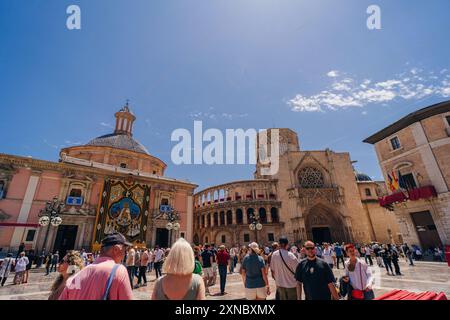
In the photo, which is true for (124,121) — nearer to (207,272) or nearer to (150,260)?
(150,260)

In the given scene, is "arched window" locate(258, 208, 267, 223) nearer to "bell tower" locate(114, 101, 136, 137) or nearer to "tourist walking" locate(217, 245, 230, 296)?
"bell tower" locate(114, 101, 136, 137)

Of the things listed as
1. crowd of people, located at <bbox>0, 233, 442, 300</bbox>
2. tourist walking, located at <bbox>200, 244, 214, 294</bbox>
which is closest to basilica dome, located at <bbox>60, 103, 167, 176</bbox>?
tourist walking, located at <bbox>200, 244, 214, 294</bbox>

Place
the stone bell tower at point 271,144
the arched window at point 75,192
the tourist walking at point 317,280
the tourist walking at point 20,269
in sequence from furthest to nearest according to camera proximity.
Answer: the stone bell tower at point 271,144 < the arched window at point 75,192 < the tourist walking at point 20,269 < the tourist walking at point 317,280

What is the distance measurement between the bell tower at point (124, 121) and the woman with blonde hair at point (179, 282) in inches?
1361

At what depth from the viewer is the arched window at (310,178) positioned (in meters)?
33.1

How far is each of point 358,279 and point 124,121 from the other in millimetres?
35879

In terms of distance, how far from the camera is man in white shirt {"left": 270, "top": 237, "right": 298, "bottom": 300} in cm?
424

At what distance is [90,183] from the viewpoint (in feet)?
66.9

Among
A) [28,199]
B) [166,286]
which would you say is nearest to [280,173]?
[28,199]

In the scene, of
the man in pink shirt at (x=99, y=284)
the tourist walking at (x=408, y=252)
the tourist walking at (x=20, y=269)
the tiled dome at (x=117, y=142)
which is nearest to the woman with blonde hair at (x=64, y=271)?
the man in pink shirt at (x=99, y=284)

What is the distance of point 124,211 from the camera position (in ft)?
68.5

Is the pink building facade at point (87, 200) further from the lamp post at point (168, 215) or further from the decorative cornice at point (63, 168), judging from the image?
the lamp post at point (168, 215)
